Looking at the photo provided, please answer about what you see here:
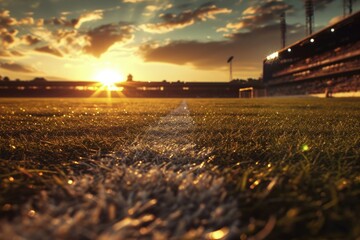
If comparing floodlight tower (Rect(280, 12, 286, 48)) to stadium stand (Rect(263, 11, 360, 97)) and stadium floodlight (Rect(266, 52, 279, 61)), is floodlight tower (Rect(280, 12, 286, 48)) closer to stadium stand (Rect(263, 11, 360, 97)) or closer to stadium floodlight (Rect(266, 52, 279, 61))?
stadium floodlight (Rect(266, 52, 279, 61))

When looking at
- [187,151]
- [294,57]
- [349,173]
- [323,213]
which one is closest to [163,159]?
[187,151]

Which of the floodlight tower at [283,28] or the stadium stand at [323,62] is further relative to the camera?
the floodlight tower at [283,28]

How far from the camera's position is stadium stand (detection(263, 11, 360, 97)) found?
3044cm

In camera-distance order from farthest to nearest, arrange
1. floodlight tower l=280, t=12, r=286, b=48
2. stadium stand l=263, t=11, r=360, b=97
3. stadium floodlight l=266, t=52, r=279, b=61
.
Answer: floodlight tower l=280, t=12, r=286, b=48 → stadium floodlight l=266, t=52, r=279, b=61 → stadium stand l=263, t=11, r=360, b=97

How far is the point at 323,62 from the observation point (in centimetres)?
3603

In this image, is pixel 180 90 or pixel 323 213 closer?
pixel 323 213

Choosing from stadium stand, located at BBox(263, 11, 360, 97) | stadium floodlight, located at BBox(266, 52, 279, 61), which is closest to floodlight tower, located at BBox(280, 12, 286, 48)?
stadium floodlight, located at BBox(266, 52, 279, 61)

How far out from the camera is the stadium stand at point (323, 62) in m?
30.4

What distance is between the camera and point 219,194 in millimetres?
1062

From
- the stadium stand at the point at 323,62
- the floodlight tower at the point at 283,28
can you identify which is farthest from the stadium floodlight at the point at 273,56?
the floodlight tower at the point at 283,28

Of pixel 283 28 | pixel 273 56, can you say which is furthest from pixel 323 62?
pixel 283 28

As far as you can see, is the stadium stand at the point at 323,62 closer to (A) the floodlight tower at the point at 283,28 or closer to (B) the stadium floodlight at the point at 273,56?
(B) the stadium floodlight at the point at 273,56

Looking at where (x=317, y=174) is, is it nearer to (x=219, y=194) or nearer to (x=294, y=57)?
(x=219, y=194)

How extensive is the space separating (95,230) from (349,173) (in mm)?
1098
